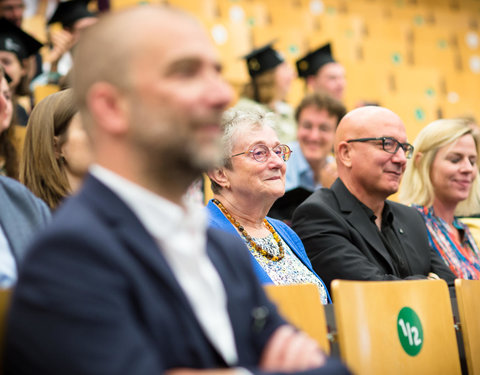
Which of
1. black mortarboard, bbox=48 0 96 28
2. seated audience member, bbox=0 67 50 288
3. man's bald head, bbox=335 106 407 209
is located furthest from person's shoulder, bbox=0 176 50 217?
black mortarboard, bbox=48 0 96 28

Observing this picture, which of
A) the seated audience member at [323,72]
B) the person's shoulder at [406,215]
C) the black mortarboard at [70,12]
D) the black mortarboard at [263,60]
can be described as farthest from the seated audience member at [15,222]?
the seated audience member at [323,72]

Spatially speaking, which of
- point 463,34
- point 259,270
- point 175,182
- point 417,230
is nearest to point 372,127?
point 417,230

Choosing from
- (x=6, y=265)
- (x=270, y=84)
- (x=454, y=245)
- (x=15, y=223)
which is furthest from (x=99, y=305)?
(x=270, y=84)

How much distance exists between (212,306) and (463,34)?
9.48 metres

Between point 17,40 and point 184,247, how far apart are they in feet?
10.8

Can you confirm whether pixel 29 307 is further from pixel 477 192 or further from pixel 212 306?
pixel 477 192

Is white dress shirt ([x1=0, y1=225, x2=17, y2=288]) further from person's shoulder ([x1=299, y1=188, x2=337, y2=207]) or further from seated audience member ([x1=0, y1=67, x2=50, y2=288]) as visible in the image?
person's shoulder ([x1=299, y1=188, x2=337, y2=207])

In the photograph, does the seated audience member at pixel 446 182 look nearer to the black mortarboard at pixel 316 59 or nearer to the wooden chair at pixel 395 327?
the wooden chair at pixel 395 327

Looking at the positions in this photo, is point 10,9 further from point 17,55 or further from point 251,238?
point 251,238

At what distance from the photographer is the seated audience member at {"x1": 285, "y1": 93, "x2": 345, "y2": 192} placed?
154 inches

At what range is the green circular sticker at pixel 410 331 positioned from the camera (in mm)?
1878

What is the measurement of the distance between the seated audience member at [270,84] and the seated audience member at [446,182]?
1.40 m

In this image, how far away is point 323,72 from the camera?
518cm

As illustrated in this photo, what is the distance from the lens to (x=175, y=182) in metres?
1.11
